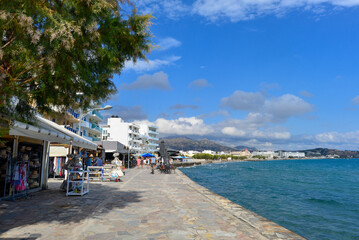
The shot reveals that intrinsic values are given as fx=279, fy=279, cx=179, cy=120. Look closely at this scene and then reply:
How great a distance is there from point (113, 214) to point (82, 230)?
181 cm

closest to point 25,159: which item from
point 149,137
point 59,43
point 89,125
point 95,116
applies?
point 59,43

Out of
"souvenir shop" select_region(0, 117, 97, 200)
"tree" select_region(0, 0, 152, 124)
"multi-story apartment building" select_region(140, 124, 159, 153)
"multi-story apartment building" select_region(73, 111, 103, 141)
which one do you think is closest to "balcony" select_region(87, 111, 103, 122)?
"multi-story apartment building" select_region(73, 111, 103, 141)

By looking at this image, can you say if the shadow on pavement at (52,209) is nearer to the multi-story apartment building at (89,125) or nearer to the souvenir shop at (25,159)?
the souvenir shop at (25,159)

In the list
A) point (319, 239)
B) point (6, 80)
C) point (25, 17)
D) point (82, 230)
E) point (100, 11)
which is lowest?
point (319, 239)

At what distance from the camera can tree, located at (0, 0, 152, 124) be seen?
4125 millimetres

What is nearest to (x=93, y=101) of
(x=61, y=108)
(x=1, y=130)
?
(x=61, y=108)

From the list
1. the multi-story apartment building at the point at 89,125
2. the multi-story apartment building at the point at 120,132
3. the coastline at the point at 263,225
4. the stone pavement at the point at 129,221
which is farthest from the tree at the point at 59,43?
the multi-story apartment building at the point at 120,132

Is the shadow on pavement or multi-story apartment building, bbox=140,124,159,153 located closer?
the shadow on pavement

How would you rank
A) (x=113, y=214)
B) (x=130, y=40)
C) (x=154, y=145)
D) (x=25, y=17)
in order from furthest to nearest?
(x=154, y=145) → (x=113, y=214) → (x=130, y=40) → (x=25, y=17)

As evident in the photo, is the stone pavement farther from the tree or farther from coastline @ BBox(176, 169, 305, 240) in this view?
the tree

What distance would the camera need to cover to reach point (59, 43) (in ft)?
14.4

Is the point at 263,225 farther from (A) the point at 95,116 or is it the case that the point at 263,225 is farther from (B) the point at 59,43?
(A) the point at 95,116

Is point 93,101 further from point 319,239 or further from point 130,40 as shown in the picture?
point 319,239

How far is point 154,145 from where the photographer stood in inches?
4473
